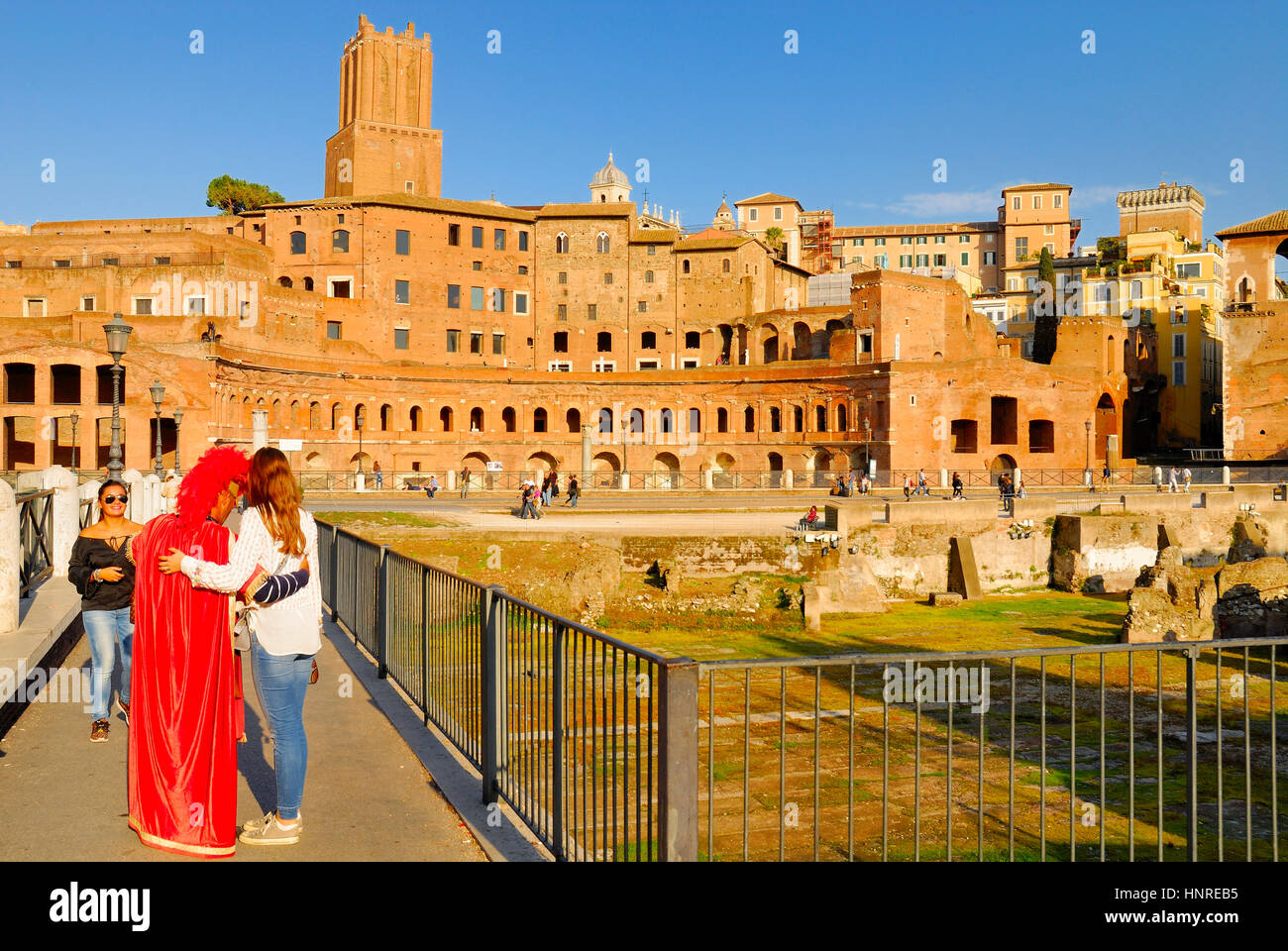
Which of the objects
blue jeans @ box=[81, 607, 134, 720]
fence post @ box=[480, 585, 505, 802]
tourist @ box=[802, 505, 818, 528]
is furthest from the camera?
tourist @ box=[802, 505, 818, 528]

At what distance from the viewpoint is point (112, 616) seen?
7645 millimetres

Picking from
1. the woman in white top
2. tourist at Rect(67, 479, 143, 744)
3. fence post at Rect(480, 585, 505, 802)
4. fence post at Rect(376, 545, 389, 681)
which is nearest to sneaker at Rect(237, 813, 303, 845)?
the woman in white top

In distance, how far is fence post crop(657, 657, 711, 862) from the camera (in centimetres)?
395

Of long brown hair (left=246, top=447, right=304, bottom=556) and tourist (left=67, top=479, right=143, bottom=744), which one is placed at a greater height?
long brown hair (left=246, top=447, right=304, bottom=556)

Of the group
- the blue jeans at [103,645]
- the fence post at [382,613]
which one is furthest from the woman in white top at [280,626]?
the fence post at [382,613]

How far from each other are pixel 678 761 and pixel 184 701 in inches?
104

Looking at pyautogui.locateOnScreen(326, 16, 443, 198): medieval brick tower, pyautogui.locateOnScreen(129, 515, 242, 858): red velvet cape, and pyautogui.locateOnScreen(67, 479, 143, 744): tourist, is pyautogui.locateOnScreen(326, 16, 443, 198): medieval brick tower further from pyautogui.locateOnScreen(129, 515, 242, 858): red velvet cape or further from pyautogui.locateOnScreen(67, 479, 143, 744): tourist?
pyautogui.locateOnScreen(129, 515, 242, 858): red velvet cape

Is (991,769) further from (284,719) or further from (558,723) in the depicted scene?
(284,719)

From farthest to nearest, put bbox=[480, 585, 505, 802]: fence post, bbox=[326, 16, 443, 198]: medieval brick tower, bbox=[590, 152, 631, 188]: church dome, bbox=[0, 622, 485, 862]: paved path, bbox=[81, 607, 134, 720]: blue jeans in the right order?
bbox=[590, 152, 631, 188]: church dome
bbox=[326, 16, 443, 198]: medieval brick tower
bbox=[81, 607, 134, 720]: blue jeans
bbox=[480, 585, 505, 802]: fence post
bbox=[0, 622, 485, 862]: paved path

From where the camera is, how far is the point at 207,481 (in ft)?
17.3

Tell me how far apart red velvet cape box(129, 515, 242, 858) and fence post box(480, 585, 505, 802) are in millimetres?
1474

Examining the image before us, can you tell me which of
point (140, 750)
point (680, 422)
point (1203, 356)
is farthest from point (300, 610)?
point (1203, 356)

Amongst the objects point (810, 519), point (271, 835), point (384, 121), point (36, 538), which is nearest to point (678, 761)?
point (271, 835)
